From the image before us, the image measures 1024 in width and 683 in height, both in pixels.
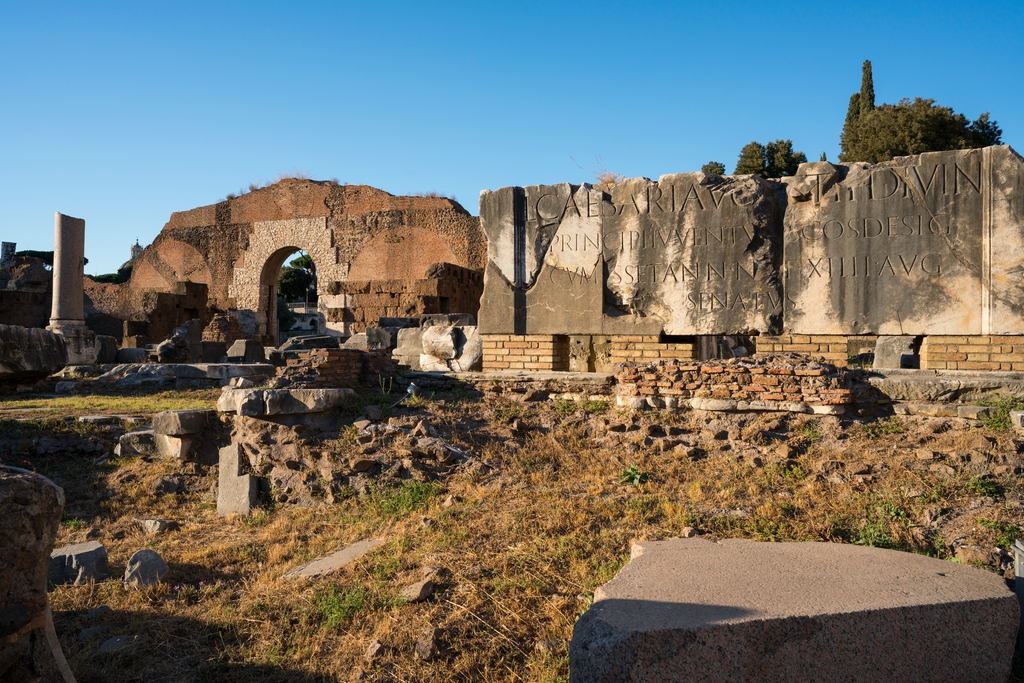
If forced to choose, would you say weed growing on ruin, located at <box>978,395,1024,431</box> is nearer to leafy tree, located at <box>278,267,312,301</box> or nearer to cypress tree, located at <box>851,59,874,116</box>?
cypress tree, located at <box>851,59,874,116</box>

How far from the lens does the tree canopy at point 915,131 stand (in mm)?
19719

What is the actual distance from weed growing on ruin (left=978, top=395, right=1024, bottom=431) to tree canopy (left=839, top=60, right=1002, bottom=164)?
55.6 feet

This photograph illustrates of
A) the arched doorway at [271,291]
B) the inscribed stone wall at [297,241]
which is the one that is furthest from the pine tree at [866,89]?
the arched doorway at [271,291]

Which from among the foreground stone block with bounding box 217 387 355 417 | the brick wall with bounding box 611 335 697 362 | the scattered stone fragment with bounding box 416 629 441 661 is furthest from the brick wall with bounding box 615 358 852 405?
the scattered stone fragment with bounding box 416 629 441 661

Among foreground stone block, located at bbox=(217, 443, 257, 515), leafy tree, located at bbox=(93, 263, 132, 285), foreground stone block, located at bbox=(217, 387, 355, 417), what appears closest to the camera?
foreground stone block, located at bbox=(217, 443, 257, 515)

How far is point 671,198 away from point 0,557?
Result: 5.69 metres

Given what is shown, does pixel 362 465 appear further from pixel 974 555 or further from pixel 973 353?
pixel 973 353

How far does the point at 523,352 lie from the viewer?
22.9 ft

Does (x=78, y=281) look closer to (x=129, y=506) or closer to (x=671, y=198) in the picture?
(x=129, y=506)

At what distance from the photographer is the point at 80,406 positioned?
26.6ft

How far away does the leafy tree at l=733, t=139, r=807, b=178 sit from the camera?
22.2 m

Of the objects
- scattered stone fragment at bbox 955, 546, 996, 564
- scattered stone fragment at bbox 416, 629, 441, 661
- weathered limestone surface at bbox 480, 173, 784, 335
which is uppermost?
weathered limestone surface at bbox 480, 173, 784, 335

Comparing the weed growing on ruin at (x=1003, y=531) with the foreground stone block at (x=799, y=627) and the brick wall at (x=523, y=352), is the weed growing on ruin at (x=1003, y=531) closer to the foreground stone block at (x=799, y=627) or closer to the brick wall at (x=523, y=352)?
the foreground stone block at (x=799, y=627)

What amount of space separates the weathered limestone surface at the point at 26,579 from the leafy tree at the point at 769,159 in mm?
22845
